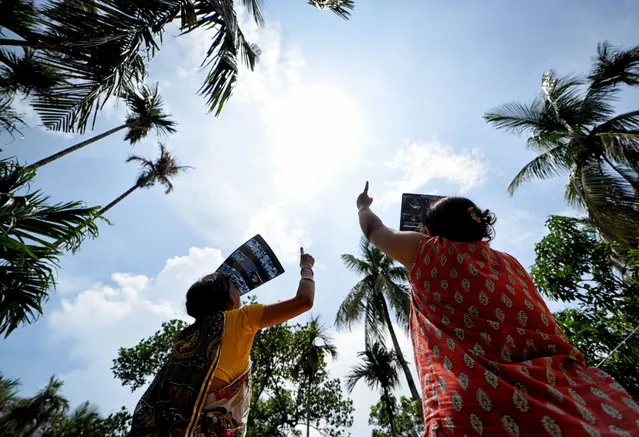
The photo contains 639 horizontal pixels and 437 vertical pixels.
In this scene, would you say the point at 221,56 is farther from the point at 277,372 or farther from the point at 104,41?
the point at 277,372

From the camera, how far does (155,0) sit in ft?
9.22

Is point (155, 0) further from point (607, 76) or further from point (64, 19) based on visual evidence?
point (607, 76)

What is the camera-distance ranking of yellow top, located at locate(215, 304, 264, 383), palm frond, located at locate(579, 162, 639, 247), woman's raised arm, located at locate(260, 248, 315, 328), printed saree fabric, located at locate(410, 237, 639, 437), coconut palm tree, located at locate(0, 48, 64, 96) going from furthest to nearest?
palm frond, located at locate(579, 162, 639, 247) → coconut palm tree, located at locate(0, 48, 64, 96) → woman's raised arm, located at locate(260, 248, 315, 328) → yellow top, located at locate(215, 304, 264, 383) → printed saree fabric, located at locate(410, 237, 639, 437)

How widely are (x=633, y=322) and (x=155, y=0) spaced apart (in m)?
9.78

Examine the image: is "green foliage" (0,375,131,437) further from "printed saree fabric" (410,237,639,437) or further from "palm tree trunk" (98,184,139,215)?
"printed saree fabric" (410,237,639,437)

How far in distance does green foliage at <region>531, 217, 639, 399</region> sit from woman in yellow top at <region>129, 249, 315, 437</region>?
729 cm

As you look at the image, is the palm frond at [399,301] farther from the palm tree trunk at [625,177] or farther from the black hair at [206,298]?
the black hair at [206,298]

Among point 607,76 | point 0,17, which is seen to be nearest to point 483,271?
point 0,17

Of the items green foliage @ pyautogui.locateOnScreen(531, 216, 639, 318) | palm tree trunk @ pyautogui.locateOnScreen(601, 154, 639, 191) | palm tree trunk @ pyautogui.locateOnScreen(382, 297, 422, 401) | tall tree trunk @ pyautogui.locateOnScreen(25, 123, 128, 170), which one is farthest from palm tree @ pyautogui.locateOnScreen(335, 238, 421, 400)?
tall tree trunk @ pyautogui.locateOnScreen(25, 123, 128, 170)

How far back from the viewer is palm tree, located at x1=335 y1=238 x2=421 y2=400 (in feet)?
41.1

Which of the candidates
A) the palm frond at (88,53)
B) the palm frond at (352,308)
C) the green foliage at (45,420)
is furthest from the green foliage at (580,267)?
the green foliage at (45,420)

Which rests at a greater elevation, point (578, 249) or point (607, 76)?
point (607, 76)

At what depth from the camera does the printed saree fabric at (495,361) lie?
2.60ft

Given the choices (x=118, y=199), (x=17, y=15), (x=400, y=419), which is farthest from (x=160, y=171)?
(x=400, y=419)
